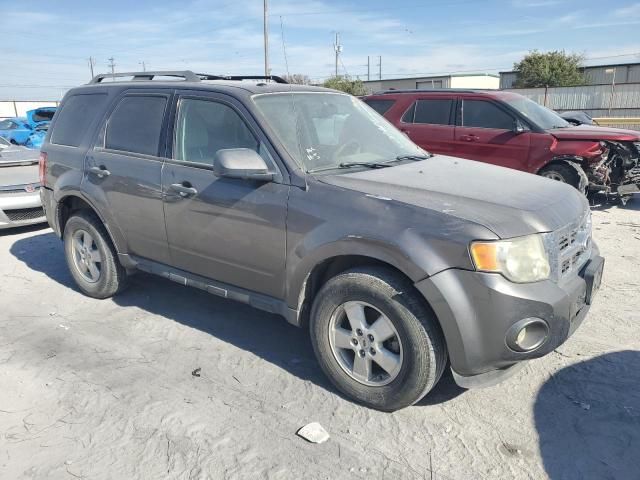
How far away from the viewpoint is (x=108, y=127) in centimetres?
465

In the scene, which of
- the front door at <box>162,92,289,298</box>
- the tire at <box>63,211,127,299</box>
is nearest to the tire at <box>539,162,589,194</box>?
the front door at <box>162,92,289,298</box>

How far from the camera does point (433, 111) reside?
9.19 m

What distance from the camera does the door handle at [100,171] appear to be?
14.7 ft

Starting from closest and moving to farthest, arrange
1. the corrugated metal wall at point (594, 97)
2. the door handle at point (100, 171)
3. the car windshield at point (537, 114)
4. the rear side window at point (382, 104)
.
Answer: the door handle at point (100, 171), the car windshield at point (537, 114), the rear side window at point (382, 104), the corrugated metal wall at point (594, 97)

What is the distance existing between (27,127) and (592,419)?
20741 millimetres

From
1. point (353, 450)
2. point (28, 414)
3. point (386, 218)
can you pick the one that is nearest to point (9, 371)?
point (28, 414)

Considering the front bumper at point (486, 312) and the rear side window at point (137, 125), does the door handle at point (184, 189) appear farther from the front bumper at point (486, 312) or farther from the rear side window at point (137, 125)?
the front bumper at point (486, 312)

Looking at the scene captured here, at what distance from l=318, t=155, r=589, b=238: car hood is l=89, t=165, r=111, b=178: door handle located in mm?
2103

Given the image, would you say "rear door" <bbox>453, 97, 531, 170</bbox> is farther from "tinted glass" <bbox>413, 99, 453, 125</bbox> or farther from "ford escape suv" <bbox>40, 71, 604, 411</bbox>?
"ford escape suv" <bbox>40, 71, 604, 411</bbox>

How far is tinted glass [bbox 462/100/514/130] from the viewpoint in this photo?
8570 millimetres

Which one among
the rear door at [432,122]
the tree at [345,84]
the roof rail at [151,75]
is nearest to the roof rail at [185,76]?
the roof rail at [151,75]

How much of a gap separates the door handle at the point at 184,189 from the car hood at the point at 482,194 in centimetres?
102

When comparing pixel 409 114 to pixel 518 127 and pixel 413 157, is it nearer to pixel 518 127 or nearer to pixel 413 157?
pixel 518 127

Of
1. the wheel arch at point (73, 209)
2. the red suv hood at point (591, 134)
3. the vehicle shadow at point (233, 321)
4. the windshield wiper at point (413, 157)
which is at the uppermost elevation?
the windshield wiper at point (413, 157)
